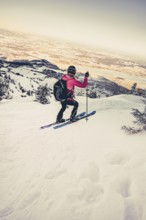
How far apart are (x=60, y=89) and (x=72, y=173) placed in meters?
4.72

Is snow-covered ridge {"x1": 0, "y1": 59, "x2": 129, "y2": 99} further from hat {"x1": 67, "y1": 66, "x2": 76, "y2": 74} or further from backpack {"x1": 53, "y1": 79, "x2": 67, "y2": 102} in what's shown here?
hat {"x1": 67, "y1": 66, "x2": 76, "y2": 74}

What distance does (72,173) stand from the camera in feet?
19.5

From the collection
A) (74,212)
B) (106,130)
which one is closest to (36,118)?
(106,130)

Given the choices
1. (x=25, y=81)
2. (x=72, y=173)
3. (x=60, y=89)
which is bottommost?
(x=25, y=81)

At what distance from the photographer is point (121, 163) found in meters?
6.08

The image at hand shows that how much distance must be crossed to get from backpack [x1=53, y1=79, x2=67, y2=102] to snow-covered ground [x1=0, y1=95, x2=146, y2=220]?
161 centimetres

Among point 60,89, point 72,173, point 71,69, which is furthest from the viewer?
point 60,89

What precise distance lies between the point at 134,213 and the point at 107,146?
10.3 ft

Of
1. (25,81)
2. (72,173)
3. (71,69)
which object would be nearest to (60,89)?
(71,69)

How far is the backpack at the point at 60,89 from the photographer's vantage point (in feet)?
31.5

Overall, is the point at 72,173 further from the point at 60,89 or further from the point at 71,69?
the point at 71,69

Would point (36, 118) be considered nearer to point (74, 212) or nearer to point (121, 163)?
point (121, 163)

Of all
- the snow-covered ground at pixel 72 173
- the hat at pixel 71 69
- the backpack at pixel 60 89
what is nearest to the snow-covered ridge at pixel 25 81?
the backpack at pixel 60 89

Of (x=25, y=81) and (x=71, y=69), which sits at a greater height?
(x=71, y=69)
